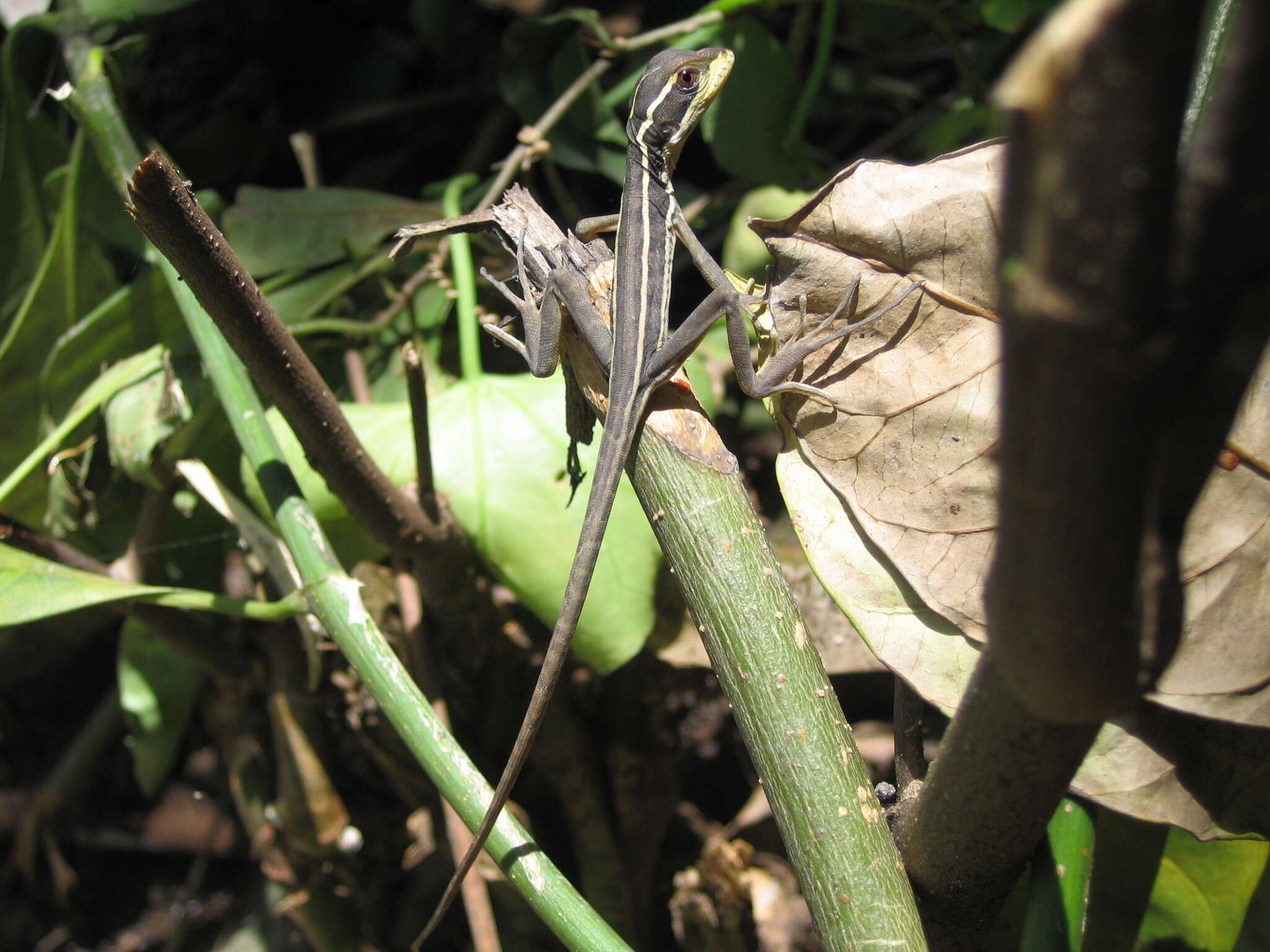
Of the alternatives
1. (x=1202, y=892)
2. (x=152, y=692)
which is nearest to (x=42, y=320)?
(x=152, y=692)

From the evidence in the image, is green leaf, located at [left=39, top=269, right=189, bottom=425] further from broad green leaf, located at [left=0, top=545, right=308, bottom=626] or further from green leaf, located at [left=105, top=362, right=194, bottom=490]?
broad green leaf, located at [left=0, top=545, right=308, bottom=626]

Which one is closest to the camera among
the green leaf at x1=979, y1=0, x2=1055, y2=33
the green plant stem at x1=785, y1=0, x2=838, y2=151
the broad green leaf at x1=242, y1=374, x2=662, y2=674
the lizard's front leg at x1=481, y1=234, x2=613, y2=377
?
the lizard's front leg at x1=481, y1=234, x2=613, y2=377

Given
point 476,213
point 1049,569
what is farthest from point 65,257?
point 1049,569

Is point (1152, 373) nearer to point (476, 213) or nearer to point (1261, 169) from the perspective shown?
point (1261, 169)

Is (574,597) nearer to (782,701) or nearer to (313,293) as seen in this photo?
(782,701)

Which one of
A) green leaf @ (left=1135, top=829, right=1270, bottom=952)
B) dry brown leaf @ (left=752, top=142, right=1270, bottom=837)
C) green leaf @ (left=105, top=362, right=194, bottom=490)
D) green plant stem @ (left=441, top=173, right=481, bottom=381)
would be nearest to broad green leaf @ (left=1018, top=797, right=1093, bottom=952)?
dry brown leaf @ (left=752, top=142, right=1270, bottom=837)

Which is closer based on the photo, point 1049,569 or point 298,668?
point 1049,569
